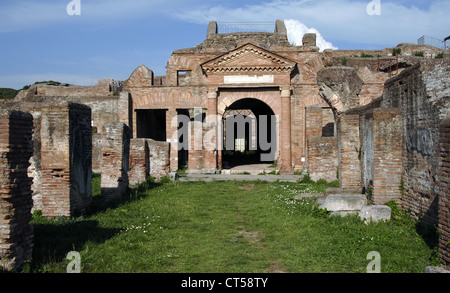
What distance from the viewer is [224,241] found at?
6.58 m

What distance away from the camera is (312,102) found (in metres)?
20.1

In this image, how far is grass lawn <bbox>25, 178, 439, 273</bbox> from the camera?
514cm

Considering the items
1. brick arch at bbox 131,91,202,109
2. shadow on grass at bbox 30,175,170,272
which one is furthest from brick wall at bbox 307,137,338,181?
brick arch at bbox 131,91,202,109

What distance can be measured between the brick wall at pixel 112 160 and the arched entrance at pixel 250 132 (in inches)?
416

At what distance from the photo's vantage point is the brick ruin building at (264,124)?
6.52 m

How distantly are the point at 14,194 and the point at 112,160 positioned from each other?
18.3ft

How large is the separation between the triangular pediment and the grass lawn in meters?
11.2

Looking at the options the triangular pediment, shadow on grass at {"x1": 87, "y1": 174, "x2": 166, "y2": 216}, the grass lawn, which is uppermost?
the triangular pediment

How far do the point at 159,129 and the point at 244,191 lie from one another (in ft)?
49.3

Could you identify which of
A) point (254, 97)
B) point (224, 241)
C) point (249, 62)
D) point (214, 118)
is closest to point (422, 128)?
point (224, 241)

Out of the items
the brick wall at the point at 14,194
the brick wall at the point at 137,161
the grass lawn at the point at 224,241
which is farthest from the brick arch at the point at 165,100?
the brick wall at the point at 14,194

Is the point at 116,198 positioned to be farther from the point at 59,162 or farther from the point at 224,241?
the point at 224,241

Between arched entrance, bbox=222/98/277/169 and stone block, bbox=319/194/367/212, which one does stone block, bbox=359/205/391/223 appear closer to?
stone block, bbox=319/194/367/212

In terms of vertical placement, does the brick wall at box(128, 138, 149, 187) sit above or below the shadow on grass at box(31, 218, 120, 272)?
above
